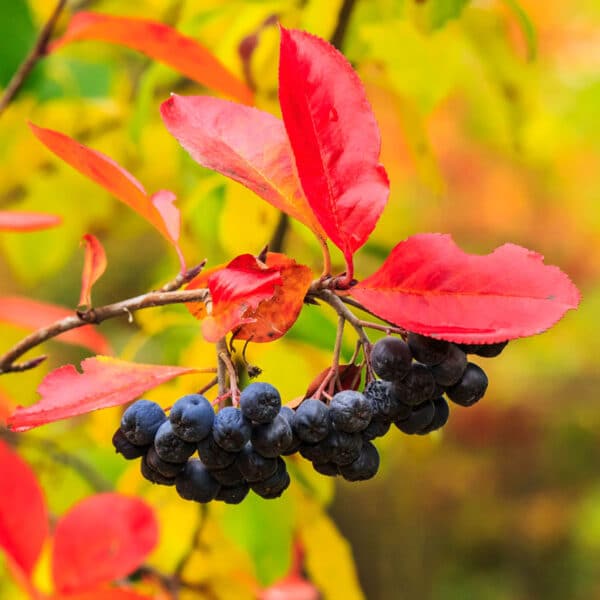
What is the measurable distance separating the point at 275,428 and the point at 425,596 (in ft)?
10.7

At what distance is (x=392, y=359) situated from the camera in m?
0.41

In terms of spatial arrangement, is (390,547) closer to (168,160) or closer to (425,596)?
(425,596)

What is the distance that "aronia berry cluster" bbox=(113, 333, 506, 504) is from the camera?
409 mm

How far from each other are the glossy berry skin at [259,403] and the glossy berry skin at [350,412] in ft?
0.09

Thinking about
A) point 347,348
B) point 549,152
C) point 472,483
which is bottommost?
point 472,483

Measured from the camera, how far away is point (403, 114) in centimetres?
93

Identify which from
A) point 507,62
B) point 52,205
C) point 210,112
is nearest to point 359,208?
point 210,112

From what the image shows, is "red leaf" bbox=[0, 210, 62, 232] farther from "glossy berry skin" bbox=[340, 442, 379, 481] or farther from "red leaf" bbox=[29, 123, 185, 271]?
"glossy berry skin" bbox=[340, 442, 379, 481]

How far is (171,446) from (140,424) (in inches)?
0.9

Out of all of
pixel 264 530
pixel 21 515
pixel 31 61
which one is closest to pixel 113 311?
pixel 21 515

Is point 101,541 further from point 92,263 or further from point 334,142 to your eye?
point 334,142

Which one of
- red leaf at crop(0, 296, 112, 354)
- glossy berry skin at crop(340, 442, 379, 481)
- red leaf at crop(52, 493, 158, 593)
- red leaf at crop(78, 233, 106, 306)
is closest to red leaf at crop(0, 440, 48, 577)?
red leaf at crop(52, 493, 158, 593)

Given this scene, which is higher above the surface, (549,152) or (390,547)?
(549,152)

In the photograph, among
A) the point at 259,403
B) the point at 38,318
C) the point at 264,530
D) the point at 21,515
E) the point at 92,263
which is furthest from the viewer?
the point at 264,530
